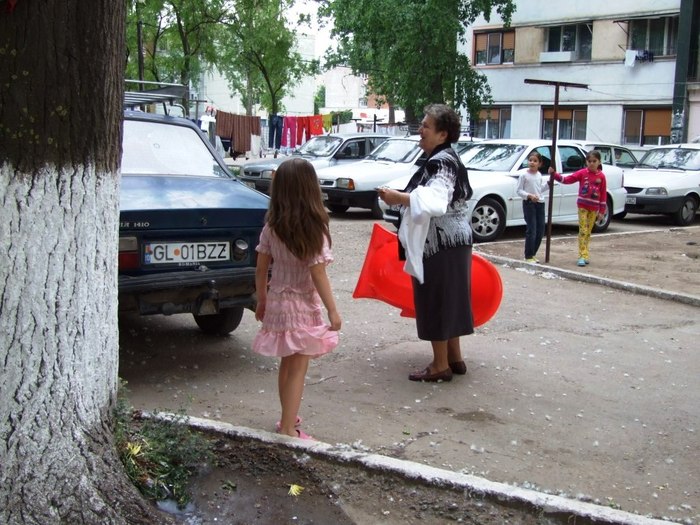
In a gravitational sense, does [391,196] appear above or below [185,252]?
above

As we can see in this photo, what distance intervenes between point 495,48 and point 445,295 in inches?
1305

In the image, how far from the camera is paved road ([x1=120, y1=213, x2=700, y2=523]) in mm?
4578

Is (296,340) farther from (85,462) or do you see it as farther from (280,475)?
(85,462)

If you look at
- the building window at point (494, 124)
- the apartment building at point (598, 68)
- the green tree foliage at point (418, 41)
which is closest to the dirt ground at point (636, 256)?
the green tree foliage at point (418, 41)

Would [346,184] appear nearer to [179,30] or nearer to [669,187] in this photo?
[669,187]

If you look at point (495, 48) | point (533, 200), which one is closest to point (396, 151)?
point (533, 200)

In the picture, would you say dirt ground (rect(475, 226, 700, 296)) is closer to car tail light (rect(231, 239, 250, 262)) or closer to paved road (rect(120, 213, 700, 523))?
paved road (rect(120, 213, 700, 523))

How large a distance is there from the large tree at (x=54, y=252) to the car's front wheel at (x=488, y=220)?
1044cm

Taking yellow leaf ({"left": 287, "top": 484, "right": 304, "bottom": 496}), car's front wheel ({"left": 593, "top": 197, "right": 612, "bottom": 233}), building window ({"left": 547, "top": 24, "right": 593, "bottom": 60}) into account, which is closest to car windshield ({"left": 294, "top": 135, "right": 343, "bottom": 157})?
car's front wheel ({"left": 593, "top": 197, "right": 612, "bottom": 233})

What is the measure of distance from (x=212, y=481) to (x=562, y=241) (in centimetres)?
1081

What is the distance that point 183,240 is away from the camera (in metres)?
5.61

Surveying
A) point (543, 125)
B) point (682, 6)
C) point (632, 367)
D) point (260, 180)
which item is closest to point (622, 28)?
point (682, 6)

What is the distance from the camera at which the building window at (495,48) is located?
3638cm

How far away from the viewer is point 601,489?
14.1ft
